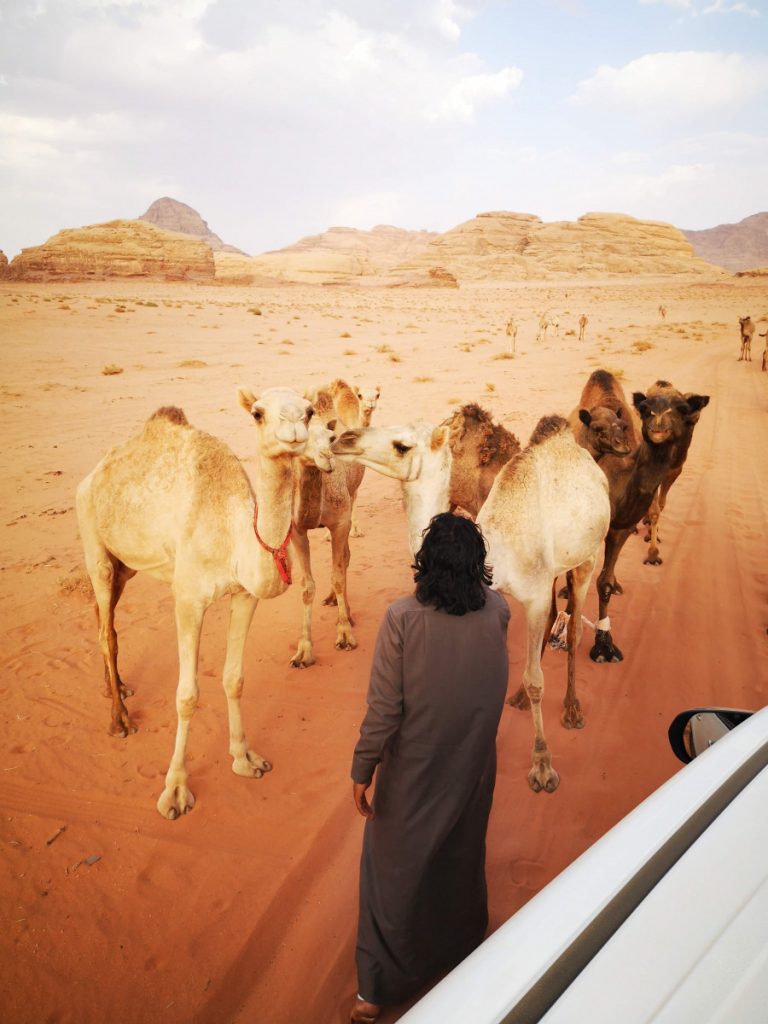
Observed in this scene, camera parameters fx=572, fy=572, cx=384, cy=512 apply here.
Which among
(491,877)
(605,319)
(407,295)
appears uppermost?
(407,295)

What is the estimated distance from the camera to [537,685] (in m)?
4.16

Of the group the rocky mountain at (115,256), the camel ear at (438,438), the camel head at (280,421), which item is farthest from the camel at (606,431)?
the rocky mountain at (115,256)

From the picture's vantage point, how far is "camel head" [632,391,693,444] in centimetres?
561

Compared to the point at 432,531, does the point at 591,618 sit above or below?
below

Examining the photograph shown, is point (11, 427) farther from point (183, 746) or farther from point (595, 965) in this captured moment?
point (595, 965)

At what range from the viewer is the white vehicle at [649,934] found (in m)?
1.10

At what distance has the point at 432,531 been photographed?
2.38m

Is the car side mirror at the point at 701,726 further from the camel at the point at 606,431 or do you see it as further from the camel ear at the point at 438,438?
Answer: the camel at the point at 606,431

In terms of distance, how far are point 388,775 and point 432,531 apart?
1131 millimetres

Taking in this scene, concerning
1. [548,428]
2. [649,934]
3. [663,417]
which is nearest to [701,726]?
[649,934]

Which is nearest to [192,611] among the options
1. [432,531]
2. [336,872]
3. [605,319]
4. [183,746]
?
[183,746]

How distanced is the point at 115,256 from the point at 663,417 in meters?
82.2

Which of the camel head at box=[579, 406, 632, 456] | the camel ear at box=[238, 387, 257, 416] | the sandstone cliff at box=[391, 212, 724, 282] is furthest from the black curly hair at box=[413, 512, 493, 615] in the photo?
the sandstone cliff at box=[391, 212, 724, 282]

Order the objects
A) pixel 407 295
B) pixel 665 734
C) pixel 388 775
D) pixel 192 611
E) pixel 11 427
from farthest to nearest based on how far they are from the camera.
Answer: pixel 407 295
pixel 11 427
pixel 665 734
pixel 192 611
pixel 388 775
